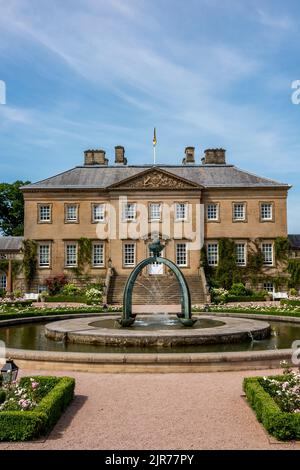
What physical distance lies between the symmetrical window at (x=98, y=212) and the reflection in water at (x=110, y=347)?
71.1ft

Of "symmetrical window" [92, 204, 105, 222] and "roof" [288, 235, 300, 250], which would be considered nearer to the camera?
"symmetrical window" [92, 204, 105, 222]

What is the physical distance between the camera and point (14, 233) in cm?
6338

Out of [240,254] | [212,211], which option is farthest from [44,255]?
[240,254]

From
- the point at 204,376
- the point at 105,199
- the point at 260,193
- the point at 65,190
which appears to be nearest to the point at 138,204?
the point at 105,199

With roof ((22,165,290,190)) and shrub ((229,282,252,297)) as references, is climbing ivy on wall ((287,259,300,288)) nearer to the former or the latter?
shrub ((229,282,252,297))

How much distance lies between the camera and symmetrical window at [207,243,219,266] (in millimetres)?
38906

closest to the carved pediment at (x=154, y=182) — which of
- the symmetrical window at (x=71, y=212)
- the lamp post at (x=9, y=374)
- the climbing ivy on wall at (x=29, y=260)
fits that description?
the symmetrical window at (x=71, y=212)

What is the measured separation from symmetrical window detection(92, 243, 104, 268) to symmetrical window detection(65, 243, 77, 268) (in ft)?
4.94

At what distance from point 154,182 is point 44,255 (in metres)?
10.4

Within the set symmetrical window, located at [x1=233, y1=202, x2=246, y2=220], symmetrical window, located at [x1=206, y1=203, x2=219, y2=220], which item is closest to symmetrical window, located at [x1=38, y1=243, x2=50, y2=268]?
symmetrical window, located at [x1=206, y1=203, x2=219, y2=220]

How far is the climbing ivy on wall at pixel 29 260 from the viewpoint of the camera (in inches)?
1535

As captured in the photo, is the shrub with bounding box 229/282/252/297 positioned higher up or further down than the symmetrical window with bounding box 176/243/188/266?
further down

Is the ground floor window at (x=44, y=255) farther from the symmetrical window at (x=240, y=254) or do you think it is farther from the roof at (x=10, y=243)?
the symmetrical window at (x=240, y=254)

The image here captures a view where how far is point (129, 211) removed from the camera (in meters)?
39.1
